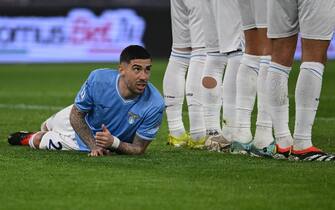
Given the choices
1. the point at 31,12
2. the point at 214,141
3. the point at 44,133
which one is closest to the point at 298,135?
the point at 214,141

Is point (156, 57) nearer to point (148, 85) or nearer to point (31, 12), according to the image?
point (31, 12)

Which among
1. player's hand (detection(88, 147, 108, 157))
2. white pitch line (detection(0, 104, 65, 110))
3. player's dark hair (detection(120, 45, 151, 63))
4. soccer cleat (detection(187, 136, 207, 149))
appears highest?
player's dark hair (detection(120, 45, 151, 63))

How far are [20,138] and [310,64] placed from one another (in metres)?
2.74

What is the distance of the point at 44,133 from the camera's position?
325 inches

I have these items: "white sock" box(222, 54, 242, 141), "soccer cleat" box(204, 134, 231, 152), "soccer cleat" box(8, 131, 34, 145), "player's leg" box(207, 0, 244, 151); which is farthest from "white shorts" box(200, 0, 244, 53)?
"soccer cleat" box(8, 131, 34, 145)

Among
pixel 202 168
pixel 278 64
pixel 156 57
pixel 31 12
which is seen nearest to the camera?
pixel 202 168

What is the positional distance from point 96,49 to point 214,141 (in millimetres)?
15301

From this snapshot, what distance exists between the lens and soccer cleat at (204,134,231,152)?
322 inches

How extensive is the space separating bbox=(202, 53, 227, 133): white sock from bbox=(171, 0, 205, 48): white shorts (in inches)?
8.8

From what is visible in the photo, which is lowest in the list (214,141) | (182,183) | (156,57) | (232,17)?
(156,57)

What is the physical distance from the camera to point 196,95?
869cm

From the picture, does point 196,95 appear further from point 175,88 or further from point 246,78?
point 246,78

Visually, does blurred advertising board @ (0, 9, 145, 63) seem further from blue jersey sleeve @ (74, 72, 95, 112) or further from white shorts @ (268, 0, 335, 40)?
white shorts @ (268, 0, 335, 40)

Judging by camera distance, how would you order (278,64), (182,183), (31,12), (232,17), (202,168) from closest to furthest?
(182,183) → (202,168) → (278,64) → (232,17) → (31,12)
